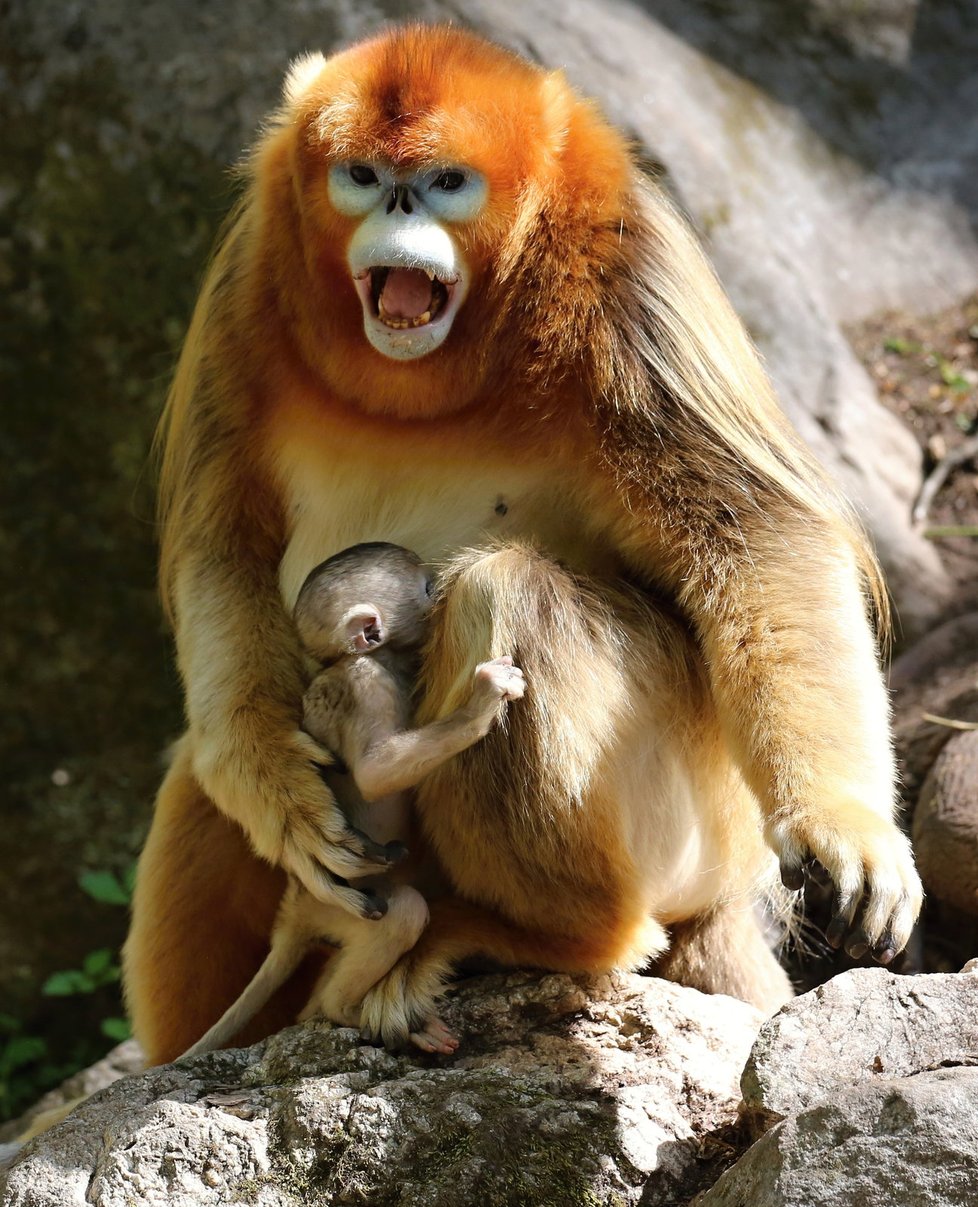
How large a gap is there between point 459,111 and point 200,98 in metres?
3.11

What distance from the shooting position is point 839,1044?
257 centimetres

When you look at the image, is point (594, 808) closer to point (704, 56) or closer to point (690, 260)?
point (690, 260)

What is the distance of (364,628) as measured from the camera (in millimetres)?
3225

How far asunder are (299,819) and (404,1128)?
757 mm

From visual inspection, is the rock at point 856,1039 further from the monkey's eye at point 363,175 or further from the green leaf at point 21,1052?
the green leaf at point 21,1052

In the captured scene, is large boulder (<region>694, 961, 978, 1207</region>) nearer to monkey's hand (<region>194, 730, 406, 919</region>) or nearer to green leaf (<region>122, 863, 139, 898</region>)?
monkey's hand (<region>194, 730, 406, 919</region>)

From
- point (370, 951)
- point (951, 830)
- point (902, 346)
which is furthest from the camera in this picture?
point (902, 346)

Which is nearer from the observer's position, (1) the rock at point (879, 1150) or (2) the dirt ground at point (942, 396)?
(1) the rock at point (879, 1150)

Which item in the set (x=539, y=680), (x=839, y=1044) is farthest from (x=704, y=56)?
(x=839, y=1044)

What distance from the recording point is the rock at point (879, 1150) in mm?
2139

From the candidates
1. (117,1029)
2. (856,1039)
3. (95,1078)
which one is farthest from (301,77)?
(117,1029)

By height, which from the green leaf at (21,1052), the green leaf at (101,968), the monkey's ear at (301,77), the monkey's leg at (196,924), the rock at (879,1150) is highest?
the monkey's ear at (301,77)

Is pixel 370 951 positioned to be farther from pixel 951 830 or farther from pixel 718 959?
pixel 951 830

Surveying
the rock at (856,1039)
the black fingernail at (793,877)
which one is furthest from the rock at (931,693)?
the rock at (856,1039)
